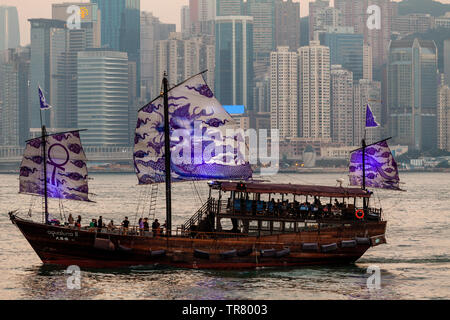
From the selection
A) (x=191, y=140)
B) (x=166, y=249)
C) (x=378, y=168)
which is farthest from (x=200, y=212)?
(x=378, y=168)

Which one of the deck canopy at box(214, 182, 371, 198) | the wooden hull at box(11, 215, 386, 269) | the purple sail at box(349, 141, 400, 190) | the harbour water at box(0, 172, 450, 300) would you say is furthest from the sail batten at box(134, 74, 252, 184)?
the purple sail at box(349, 141, 400, 190)

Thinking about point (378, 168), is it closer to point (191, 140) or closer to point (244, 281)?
point (191, 140)

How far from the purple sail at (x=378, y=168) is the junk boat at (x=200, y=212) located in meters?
10.3

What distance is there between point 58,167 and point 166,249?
8.28 m

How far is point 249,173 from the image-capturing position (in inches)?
2147

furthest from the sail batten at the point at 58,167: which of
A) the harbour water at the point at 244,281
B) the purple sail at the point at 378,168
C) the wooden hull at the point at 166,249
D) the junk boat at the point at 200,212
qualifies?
the purple sail at the point at 378,168

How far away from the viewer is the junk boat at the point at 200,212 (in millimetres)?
49938

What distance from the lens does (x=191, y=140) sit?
54.0 m

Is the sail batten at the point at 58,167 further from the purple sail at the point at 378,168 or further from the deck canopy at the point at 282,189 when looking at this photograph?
the purple sail at the point at 378,168

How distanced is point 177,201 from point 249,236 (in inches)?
2888

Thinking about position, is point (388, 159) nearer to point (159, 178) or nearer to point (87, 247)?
point (159, 178)
